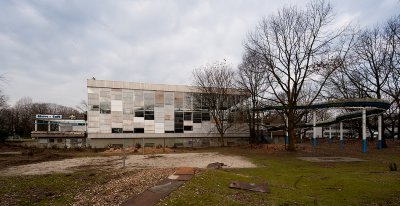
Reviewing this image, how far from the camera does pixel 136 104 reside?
130 ft

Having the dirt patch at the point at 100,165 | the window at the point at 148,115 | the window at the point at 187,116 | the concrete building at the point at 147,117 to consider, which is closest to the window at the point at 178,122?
the concrete building at the point at 147,117

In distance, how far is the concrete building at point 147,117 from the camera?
37.8 m

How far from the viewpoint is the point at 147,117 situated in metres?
39.9

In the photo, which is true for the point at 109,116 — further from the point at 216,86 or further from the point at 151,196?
the point at 151,196

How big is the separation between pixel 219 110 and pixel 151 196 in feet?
107

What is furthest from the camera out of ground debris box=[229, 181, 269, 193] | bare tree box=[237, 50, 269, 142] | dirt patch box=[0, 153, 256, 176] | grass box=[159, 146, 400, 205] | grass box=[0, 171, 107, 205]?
bare tree box=[237, 50, 269, 142]

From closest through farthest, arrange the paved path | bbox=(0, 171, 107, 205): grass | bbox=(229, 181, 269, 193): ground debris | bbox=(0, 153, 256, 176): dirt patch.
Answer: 1. the paved path
2. bbox=(0, 171, 107, 205): grass
3. bbox=(229, 181, 269, 193): ground debris
4. bbox=(0, 153, 256, 176): dirt patch

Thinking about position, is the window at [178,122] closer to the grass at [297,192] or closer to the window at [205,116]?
the window at [205,116]

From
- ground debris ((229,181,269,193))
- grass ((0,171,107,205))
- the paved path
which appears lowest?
grass ((0,171,107,205))

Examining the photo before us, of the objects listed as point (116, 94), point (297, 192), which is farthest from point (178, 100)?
point (297, 192)

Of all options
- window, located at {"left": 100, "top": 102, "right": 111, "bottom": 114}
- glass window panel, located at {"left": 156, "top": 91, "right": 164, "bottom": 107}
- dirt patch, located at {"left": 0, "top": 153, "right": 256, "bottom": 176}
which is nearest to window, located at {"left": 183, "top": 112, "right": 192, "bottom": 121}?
glass window panel, located at {"left": 156, "top": 91, "right": 164, "bottom": 107}

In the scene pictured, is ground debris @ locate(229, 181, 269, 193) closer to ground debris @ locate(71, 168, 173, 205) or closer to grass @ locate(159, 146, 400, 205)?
grass @ locate(159, 146, 400, 205)

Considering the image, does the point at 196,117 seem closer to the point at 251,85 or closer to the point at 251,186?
the point at 251,85

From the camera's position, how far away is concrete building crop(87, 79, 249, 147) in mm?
37750
